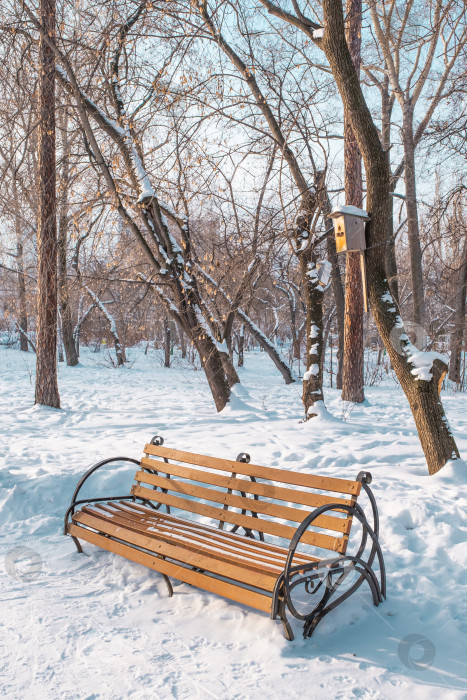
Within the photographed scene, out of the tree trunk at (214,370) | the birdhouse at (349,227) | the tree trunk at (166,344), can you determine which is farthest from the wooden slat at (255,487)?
the tree trunk at (166,344)

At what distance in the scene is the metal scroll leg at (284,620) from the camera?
2730 mm

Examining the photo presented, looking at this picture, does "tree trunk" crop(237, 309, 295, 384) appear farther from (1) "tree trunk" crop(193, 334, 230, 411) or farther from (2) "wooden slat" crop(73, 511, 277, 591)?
(2) "wooden slat" crop(73, 511, 277, 591)

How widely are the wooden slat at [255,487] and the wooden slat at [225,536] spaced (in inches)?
11.2

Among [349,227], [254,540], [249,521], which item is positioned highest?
[349,227]

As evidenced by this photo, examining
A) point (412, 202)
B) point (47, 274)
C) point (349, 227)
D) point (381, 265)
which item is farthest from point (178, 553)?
point (412, 202)

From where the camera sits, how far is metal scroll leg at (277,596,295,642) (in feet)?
8.96

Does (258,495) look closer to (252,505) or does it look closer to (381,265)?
(252,505)

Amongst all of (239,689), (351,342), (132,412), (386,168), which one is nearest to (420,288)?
(351,342)

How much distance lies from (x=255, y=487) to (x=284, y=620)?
3.21 feet

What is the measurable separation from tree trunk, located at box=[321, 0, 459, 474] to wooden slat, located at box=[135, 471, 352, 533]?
6.35ft

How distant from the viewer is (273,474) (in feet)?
11.8

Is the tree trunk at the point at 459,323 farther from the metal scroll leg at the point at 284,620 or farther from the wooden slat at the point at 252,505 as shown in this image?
the metal scroll leg at the point at 284,620

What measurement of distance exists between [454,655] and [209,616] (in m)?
1.29

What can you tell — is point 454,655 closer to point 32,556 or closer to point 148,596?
point 148,596
